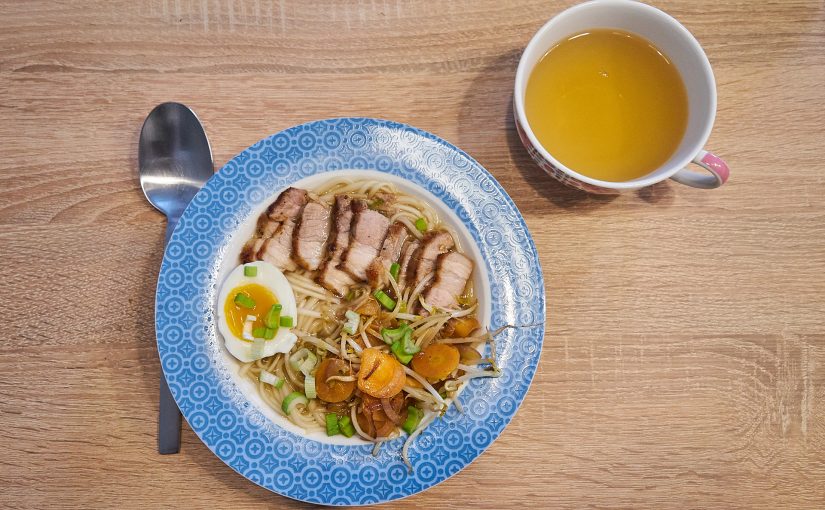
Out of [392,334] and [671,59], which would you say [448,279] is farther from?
[671,59]

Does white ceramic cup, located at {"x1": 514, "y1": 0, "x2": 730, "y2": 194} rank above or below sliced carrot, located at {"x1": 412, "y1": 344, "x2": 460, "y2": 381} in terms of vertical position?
above

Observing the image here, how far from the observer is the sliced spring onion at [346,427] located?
224cm

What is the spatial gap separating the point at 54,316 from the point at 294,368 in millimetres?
1039

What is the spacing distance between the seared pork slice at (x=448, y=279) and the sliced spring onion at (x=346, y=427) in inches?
21.9

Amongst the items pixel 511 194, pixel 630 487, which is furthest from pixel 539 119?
pixel 630 487

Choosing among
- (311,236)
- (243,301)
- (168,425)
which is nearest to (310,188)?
(311,236)

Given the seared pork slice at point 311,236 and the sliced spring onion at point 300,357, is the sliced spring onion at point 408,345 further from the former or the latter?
the seared pork slice at point 311,236

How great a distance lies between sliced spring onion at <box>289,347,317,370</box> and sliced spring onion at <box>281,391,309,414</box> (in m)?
0.11

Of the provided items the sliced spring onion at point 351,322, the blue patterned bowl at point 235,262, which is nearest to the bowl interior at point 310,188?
the blue patterned bowl at point 235,262

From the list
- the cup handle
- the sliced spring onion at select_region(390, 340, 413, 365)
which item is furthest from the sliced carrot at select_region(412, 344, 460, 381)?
the cup handle

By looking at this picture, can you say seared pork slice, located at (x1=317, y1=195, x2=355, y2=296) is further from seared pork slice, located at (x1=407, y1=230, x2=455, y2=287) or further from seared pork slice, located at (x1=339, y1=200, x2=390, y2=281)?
seared pork slice, located at (x1=407, y1=230, x2=455, y2=287)

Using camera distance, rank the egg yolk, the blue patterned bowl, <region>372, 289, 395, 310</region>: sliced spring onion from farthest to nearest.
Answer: <region>372, 289, 395, 310</region>: sliced spring onion < the egg yolk < the blue patterned bowl

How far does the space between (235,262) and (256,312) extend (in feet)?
0.73

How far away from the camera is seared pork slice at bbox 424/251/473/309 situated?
2344 millimetres
